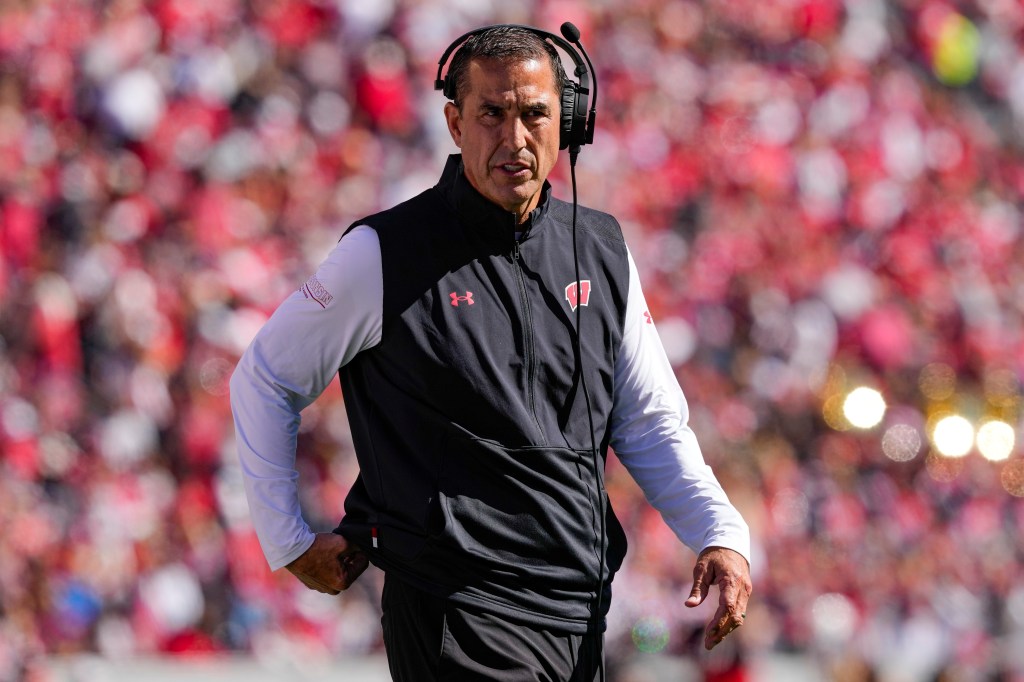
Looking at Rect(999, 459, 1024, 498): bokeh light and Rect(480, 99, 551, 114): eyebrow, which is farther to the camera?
Rect(999, 459, 1024, 498): bokeh light

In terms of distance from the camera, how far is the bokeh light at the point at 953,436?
9477 millimetres

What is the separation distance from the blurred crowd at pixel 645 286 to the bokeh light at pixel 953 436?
0.09 meters

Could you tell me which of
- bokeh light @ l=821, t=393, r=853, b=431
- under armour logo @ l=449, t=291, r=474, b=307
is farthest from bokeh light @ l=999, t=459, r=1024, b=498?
under armour logo @ l=449, t=291, r=474, b=307

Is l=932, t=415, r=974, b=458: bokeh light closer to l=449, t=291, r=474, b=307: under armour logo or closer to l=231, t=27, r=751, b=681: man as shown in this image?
l=231, t=27, r=751, b=681: man

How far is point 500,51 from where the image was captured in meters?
2.55

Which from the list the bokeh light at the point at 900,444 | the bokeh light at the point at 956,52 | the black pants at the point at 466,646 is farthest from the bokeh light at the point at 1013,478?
the black pants at the point at 466,646

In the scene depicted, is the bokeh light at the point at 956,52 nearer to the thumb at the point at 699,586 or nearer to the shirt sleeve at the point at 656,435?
the shirt sleeve at the point at 656,435

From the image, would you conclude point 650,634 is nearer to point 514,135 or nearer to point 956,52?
point 514,135

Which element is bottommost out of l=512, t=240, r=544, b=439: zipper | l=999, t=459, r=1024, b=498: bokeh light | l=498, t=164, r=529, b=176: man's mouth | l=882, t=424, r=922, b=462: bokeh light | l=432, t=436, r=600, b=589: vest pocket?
l=999, t=459, r=1024, b=498: bokeh light

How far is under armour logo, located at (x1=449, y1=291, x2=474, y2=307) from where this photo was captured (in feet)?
8.23

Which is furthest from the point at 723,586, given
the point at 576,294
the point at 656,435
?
the point at 576,294

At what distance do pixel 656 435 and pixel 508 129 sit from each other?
603mm

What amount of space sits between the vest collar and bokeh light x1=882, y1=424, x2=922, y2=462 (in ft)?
23.4

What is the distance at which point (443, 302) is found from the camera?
2496mm
